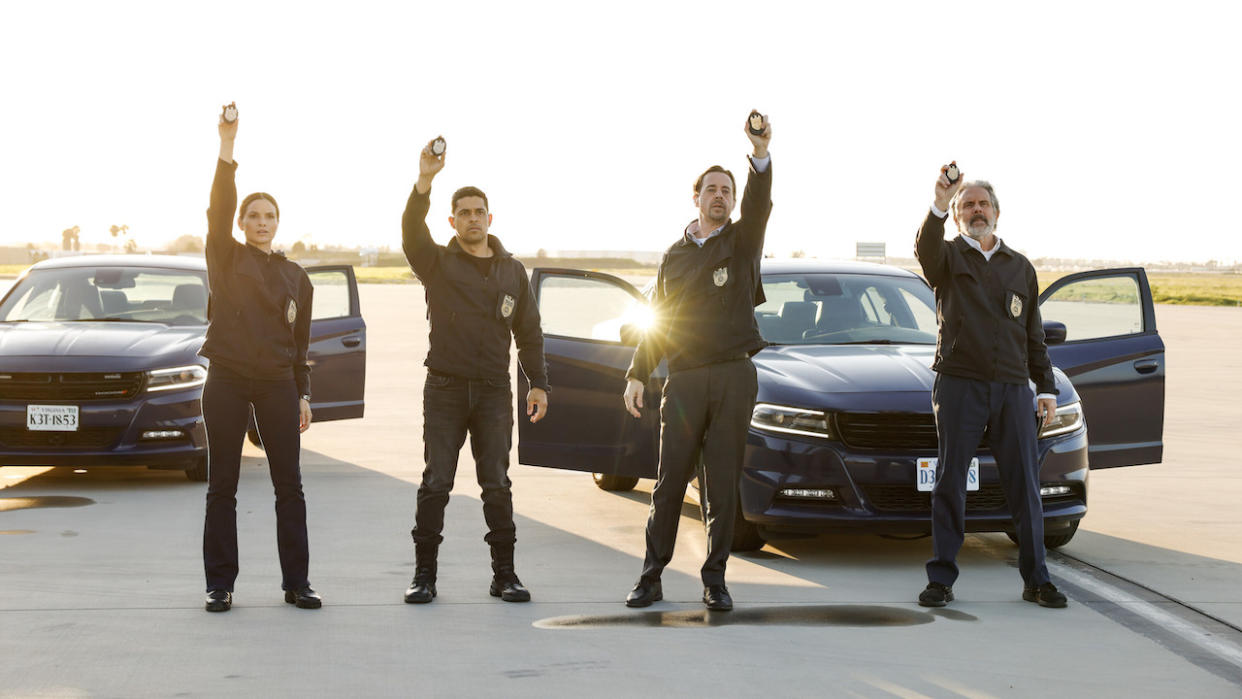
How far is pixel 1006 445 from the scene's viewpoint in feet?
20.6

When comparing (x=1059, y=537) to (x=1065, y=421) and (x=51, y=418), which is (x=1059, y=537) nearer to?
(x=1065, y=421)

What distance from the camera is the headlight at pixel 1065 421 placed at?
7046 mm

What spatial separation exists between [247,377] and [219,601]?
92 centimetres

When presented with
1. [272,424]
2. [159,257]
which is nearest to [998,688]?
[272,424]

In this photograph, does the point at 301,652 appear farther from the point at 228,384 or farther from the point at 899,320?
the point at 899,320

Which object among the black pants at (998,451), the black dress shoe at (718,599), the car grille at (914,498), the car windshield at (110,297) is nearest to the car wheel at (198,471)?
the car windshield at (110,297)

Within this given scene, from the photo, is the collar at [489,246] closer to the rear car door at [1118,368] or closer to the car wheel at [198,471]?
the rear car door at [1118,368]

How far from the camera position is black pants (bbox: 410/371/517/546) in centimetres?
610

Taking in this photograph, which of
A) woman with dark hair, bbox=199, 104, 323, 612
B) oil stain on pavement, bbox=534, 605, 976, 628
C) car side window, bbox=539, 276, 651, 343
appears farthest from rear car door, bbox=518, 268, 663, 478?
woman with dark hair, bbox=199, 104, 323, 612

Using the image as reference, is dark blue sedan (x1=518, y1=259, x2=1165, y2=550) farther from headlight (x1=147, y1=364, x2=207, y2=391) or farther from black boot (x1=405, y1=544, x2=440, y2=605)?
headlight (x1=147, y1=364, x2=207, y2=391)

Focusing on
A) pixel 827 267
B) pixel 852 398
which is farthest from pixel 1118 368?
pixel 852 398

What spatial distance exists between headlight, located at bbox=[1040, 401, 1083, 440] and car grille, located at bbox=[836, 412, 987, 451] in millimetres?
455

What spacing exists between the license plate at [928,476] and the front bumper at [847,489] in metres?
0.03

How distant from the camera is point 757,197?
5883 mm
